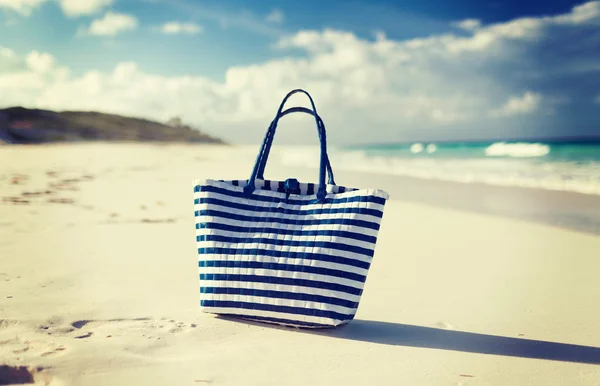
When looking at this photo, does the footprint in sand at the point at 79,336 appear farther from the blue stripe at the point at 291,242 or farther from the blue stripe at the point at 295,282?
the blue stripe at the point at 291,242

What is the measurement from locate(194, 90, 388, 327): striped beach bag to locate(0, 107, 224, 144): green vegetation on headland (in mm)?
23204

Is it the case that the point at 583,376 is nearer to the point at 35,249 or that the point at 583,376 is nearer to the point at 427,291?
the point at 427,291

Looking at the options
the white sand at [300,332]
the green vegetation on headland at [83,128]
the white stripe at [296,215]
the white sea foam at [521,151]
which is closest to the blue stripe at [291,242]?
the white stripe at [296,215]

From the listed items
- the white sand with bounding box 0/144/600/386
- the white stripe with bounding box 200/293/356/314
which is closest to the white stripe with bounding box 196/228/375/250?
the white stripe with bounding box 200/293/356/314

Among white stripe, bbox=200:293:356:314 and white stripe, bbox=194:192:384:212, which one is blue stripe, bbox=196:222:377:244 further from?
white stripe, bbox=200:293:356:314

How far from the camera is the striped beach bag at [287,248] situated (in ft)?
7.58

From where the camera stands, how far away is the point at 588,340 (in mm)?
2340

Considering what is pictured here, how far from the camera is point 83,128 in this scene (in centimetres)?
3625

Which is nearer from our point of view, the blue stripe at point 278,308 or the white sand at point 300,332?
the white sand at point 300,332

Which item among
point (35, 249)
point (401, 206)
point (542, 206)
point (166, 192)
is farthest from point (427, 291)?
point (166, 192)

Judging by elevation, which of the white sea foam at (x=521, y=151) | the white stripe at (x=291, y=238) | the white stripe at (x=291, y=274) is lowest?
the white stripe at (x=291, y=274)

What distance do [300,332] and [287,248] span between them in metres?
0.37

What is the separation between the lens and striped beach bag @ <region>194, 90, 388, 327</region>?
2311 millimetres

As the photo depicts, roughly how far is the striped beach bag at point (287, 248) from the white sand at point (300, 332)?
4.3 inches
